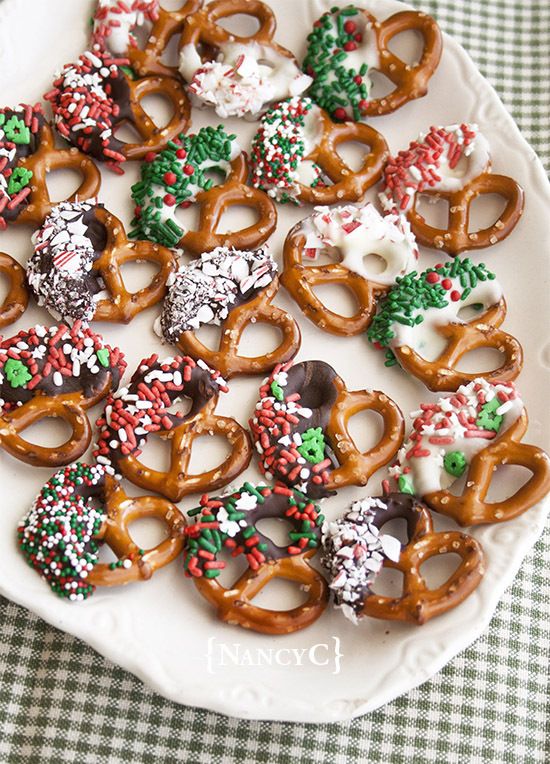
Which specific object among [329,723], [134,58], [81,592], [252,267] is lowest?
[329,723]

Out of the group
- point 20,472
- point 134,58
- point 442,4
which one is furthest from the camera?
point 442,4

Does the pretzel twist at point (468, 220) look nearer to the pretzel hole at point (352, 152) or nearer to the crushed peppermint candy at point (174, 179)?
the pretzel hole at point (352, 152)

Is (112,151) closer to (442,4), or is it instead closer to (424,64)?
(424,64)

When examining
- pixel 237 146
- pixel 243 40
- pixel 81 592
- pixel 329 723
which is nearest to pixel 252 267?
pixel 237 146

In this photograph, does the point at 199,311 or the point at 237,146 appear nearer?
the point at 199,311

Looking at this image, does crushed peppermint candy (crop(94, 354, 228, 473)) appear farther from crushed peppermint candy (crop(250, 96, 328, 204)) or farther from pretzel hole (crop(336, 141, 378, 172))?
pretzel hole (crop(336, 141, 378, 172))

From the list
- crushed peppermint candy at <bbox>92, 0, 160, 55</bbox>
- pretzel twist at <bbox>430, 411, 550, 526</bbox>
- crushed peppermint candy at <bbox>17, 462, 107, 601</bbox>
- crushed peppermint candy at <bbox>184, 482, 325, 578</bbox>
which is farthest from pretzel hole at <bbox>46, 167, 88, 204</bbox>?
pretzel twist at <bbox>430, 411, 550, 526</bbox>

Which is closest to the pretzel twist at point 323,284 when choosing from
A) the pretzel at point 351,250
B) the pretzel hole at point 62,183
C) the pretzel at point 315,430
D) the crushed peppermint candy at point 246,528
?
the pretzel at point 351,250
